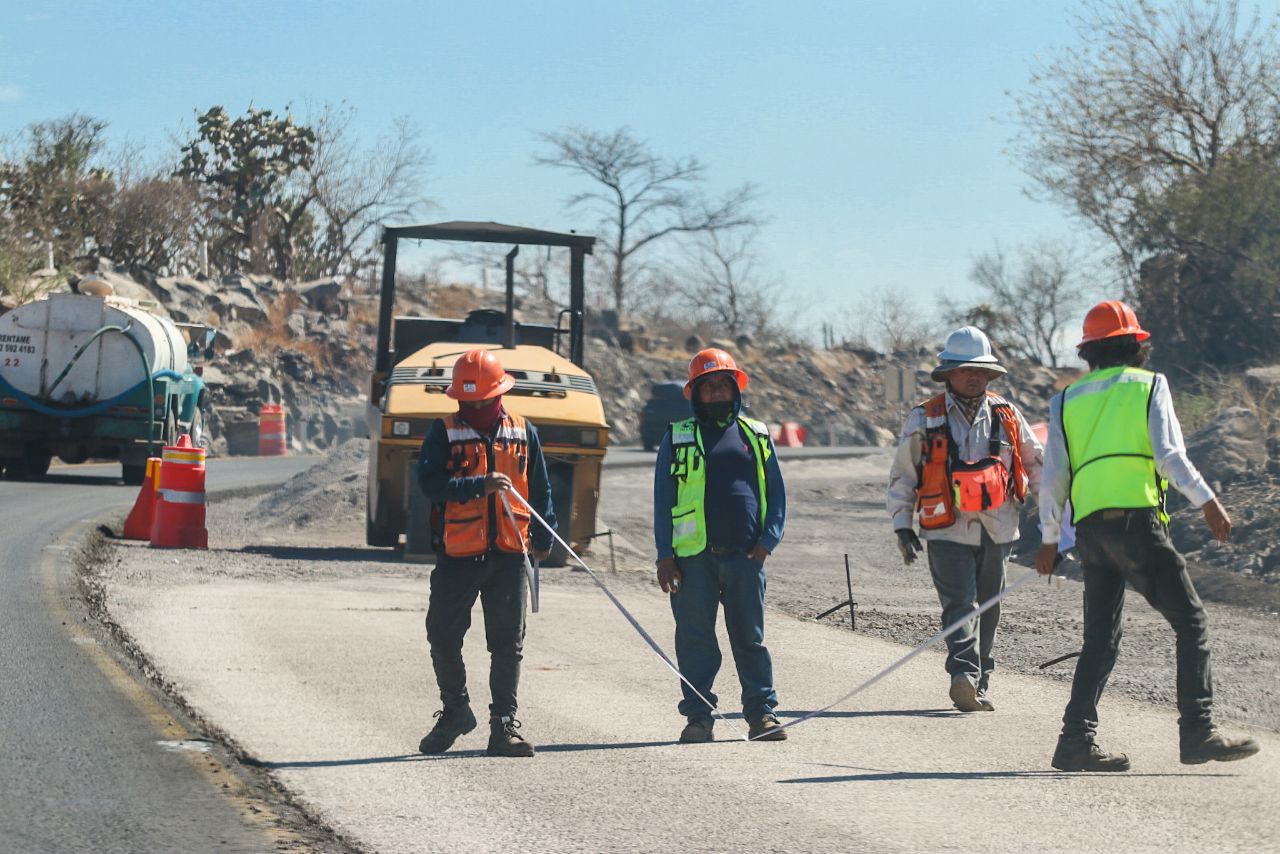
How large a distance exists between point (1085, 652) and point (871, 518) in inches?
771

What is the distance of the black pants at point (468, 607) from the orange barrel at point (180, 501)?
9645 millimetres

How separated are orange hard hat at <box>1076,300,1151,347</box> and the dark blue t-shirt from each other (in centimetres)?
157

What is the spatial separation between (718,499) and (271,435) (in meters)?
36.2

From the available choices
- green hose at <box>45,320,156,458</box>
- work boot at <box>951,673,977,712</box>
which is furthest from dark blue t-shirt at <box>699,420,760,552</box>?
green hose at <box>45,320,156,458</box>

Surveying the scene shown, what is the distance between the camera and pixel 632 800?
20.0ft

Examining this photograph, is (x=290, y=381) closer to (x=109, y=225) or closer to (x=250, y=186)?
(x=109, y=225)

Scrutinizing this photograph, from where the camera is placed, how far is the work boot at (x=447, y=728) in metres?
7.03

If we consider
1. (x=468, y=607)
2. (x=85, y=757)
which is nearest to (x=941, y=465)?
(x=468, y=607)

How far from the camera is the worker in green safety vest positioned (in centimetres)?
655

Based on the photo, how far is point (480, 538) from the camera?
7.09 metres

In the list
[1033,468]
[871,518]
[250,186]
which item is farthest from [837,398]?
[1033,468]

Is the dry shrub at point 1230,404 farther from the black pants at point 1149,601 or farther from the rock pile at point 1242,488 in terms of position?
the black pants at point 1149,601

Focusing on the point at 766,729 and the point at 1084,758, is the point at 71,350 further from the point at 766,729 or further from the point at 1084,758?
the point at 1084,758

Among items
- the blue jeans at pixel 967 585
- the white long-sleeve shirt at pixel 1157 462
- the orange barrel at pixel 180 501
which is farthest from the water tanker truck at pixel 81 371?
the white long-sleeve shirt at pixel 1157 462
